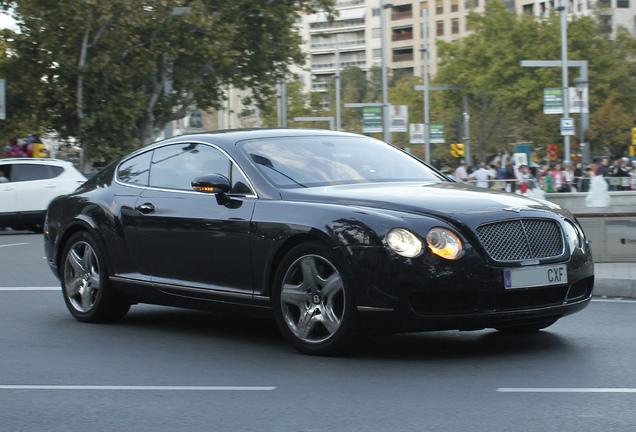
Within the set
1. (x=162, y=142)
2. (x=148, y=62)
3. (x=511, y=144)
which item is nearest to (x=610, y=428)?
(x=162, y=142)

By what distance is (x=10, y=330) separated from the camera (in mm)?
8469

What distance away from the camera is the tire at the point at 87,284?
8.68 meters

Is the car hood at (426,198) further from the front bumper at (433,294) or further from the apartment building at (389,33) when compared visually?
the apartment building at (389,33)

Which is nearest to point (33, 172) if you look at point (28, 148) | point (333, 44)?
point (28, 148)

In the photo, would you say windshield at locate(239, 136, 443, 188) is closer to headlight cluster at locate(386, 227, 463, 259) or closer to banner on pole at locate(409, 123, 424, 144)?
headlight cluster at locate(386, 227, 463, 259)

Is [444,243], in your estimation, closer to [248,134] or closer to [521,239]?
[521,239]

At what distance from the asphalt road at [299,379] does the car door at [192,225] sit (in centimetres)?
50

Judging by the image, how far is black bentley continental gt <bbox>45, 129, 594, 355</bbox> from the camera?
21.4 ft

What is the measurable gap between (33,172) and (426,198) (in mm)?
18486

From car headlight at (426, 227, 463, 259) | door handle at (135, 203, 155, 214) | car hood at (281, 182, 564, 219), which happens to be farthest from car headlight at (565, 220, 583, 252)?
door handle at (135, 203, 155, 214)

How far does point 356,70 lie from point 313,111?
44.7 meters

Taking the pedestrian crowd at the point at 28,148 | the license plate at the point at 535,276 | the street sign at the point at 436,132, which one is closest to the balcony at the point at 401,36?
the street sign at the point at 436,132

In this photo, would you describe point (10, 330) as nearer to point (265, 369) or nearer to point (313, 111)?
point (265, 369)

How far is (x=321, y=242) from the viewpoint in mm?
6848
